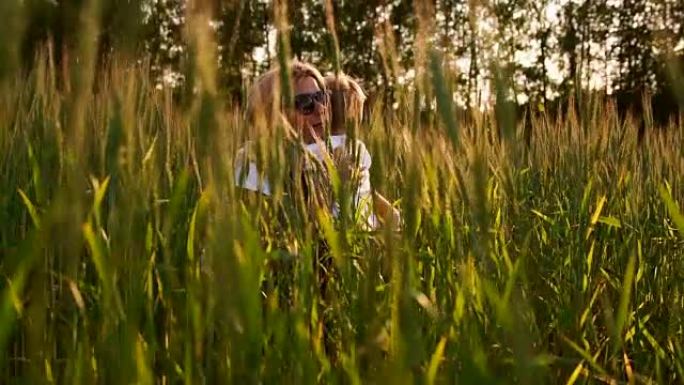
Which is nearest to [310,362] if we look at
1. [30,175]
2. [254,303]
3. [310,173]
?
[254,303]

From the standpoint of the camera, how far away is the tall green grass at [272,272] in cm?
57

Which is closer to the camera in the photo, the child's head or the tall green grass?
the tall green grass

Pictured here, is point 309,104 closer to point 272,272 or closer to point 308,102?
point 308,102

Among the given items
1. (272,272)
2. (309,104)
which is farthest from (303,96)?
(272,272)

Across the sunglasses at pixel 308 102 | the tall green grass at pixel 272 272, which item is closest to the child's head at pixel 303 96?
the sunglasses at pixel 308 102

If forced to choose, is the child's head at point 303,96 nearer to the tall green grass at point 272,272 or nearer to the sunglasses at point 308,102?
the sunglasses at point 308,102

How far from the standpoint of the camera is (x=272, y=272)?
3.42 feet

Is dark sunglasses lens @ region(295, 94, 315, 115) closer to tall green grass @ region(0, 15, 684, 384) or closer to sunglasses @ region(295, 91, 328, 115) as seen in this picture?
sunglasses @ region(295, 91, 328, 115)

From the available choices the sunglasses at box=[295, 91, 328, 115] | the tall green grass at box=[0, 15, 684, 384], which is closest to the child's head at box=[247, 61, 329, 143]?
the sunglasses at box=[295, 91, 328, 115]

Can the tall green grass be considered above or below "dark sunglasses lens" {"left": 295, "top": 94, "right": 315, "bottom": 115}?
below

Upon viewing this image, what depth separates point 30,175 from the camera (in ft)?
4.80

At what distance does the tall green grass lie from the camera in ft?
1.87

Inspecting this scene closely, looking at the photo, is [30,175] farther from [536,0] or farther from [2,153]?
[536,0]

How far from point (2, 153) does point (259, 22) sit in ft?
1.64
